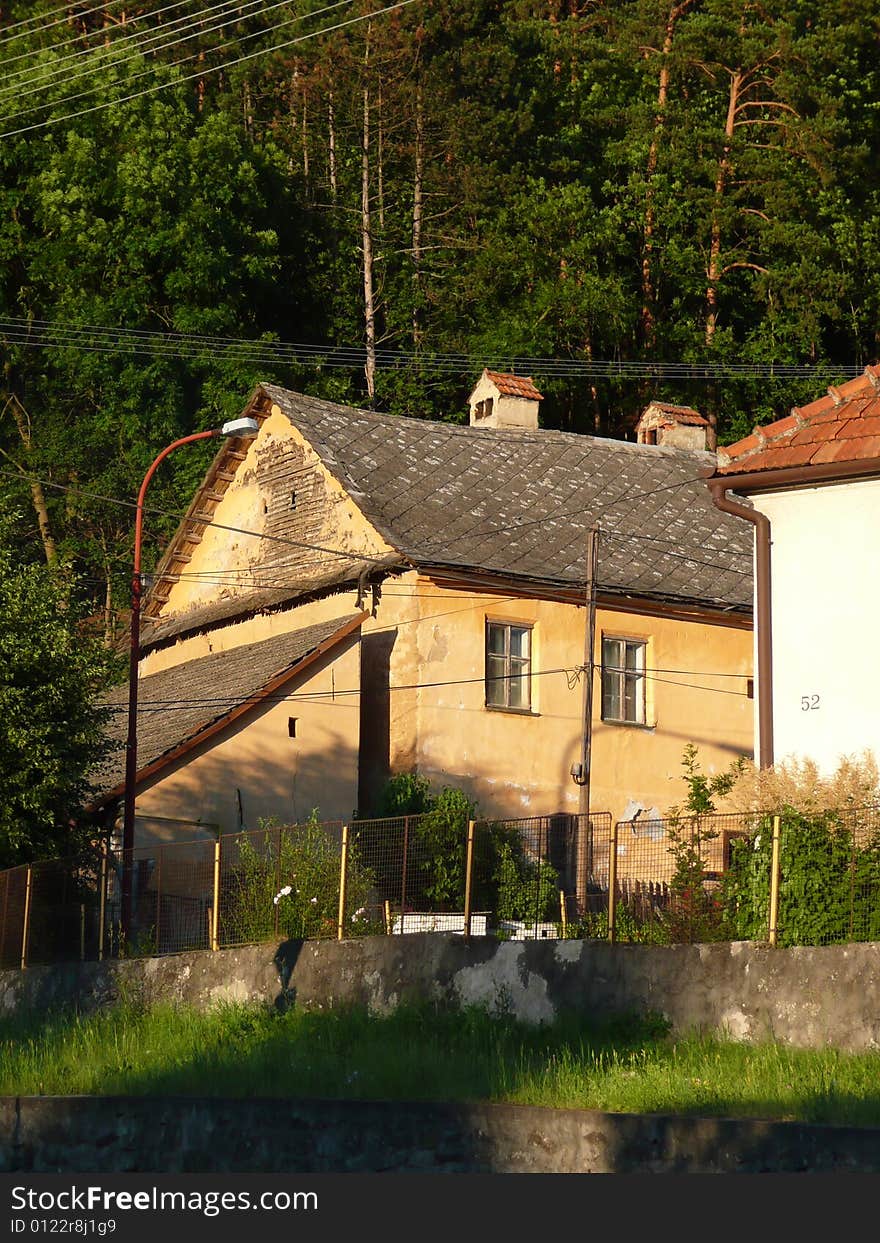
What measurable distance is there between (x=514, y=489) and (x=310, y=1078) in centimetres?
1874

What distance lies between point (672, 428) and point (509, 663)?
11611mm

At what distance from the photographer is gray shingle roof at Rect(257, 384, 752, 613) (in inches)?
1271

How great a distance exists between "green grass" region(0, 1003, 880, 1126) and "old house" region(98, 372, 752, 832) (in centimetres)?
777

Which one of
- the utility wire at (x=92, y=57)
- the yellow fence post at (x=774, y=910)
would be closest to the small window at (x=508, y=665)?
the yellow fence post at (x=774, y=910)

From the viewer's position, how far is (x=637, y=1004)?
58.3 ft

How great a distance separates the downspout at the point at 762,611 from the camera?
20516 millimetres

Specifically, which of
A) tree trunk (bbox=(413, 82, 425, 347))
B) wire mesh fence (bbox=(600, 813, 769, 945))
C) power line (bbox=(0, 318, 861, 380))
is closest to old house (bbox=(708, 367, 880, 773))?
wire mesh fence (bbox=(600, 813, 769, 945))

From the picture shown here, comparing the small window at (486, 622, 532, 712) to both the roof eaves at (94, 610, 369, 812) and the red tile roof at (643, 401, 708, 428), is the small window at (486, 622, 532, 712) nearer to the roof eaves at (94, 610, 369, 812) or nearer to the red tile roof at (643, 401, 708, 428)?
the roof eaves at (94, 610, 369, 812)

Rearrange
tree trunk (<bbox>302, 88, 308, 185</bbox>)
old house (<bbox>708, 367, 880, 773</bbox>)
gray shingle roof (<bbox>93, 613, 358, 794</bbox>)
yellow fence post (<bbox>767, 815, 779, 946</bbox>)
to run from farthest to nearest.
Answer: tree trunk (<bbox>302, 88, 308, 185</bbox>) → gray shingle roof (<bbox>93, 613, 358, 794</bbox>) → old house (<bbox>708, 367, 880, 773</bbox>) → yellow fence post (<bbox>767, 815, 779, 946</bbox>)

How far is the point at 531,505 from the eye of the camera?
3453 cm

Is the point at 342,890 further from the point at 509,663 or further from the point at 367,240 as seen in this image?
the point at 367,240

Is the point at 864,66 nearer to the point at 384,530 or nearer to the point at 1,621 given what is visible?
the point at 384,530

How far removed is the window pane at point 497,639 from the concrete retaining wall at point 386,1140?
49.7 feet

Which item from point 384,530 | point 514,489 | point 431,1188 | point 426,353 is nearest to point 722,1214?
point 431,1188
